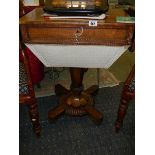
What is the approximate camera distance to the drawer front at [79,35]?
134cm

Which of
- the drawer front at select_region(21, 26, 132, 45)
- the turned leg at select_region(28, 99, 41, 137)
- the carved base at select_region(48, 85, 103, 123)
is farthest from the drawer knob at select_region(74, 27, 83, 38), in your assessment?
the carved base at select_region(48, 85, 103, 123)

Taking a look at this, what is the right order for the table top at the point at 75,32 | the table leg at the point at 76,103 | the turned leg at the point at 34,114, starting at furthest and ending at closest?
1. the table leg at the point at 76,103
2. the turned leg at the point at 34,114
3. the table top at the point at 75,32

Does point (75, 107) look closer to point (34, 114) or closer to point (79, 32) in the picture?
point (34, 114)

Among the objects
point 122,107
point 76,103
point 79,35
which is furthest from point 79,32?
point 76,103

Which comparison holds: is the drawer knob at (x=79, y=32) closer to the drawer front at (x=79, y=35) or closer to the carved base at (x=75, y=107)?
the drawer front at (x=79, y=35)

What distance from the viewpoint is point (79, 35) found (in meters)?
1.35

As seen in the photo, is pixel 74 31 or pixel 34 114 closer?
pixel 74 31

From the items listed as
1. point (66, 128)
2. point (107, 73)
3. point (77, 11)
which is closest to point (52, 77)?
point (107, 73)

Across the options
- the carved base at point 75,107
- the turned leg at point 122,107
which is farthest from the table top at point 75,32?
the carved base at point 75,107

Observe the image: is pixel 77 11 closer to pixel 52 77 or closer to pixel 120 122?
pixel 120 122

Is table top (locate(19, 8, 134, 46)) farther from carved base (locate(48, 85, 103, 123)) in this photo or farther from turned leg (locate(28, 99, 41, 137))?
carved base (locate(48, 85, 103, 123))


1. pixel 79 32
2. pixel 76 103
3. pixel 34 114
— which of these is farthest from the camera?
pixel 76 103
